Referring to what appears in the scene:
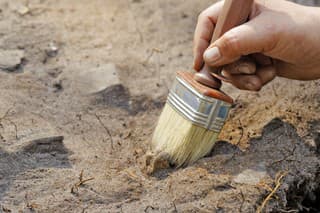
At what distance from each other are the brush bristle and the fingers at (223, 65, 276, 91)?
0.88ft

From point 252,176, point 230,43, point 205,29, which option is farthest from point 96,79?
point 252,176

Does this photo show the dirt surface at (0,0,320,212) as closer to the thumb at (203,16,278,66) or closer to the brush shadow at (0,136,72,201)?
the brush shadow at (0,136,72,201)

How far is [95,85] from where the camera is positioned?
3.53 metres

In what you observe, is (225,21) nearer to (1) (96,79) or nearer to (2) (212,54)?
(2) (212,54)

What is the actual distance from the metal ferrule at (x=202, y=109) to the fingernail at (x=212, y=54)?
0.15 m

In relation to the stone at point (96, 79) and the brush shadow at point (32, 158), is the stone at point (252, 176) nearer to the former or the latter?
the brush shadow at point (32, 158)

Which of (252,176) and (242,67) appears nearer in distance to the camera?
(252,176)

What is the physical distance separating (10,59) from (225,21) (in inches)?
52.9

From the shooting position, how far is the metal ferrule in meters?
2.86

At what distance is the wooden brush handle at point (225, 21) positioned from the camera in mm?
2821

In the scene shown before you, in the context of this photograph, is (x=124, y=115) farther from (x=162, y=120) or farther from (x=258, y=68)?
(x=258, y=68)

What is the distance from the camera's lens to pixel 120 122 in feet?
10.9

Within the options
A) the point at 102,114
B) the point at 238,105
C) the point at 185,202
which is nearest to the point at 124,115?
the point at 102,114

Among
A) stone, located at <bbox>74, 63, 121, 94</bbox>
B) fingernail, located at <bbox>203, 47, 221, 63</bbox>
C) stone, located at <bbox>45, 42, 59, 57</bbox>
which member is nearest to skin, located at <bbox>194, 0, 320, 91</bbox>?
fingernail, located at <bbox>203, 47, 221, 63</bbox>
